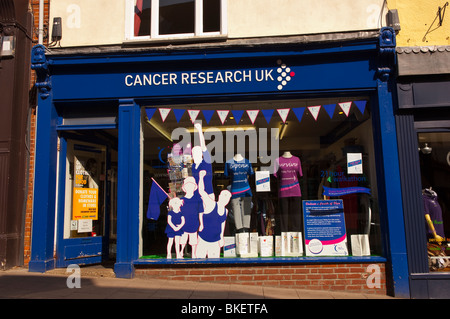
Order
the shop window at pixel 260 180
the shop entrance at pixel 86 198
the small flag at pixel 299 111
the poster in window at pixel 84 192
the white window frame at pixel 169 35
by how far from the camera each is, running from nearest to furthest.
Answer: the shop window at pixel 260 180 < the white window frame at pixel 169 35 < the small flag at pixel 299 111 < the shop entrance at pixel 86 198 < the poster in window at pixel 84 192

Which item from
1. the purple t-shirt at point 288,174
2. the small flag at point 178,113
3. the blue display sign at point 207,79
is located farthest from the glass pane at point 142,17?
the purple t-shirt at point 288,174

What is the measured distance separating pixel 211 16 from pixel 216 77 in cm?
126

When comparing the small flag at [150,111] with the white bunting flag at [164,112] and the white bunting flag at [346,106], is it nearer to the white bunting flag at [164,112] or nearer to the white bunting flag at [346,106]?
the white bunting flag at [164,112]

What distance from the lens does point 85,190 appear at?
282 inches

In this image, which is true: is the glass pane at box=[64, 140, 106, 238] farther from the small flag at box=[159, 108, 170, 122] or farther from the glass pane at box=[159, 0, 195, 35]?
the glass pane at box=[159, 0, 195, 35]

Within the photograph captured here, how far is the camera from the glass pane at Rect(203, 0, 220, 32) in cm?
655

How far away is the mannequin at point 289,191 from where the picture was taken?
6.28m

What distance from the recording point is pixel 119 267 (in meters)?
5.95

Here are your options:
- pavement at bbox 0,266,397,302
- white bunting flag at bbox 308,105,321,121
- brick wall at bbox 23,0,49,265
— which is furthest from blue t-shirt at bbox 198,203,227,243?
brick wall at bbox 23,0,49,265

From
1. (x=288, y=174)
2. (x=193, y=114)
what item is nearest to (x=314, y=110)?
(x=288, y=174)

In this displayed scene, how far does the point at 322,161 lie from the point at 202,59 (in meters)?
2.77

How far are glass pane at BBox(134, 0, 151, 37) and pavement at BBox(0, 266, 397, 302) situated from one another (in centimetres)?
437

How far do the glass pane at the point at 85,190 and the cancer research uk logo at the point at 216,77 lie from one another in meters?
1.88
